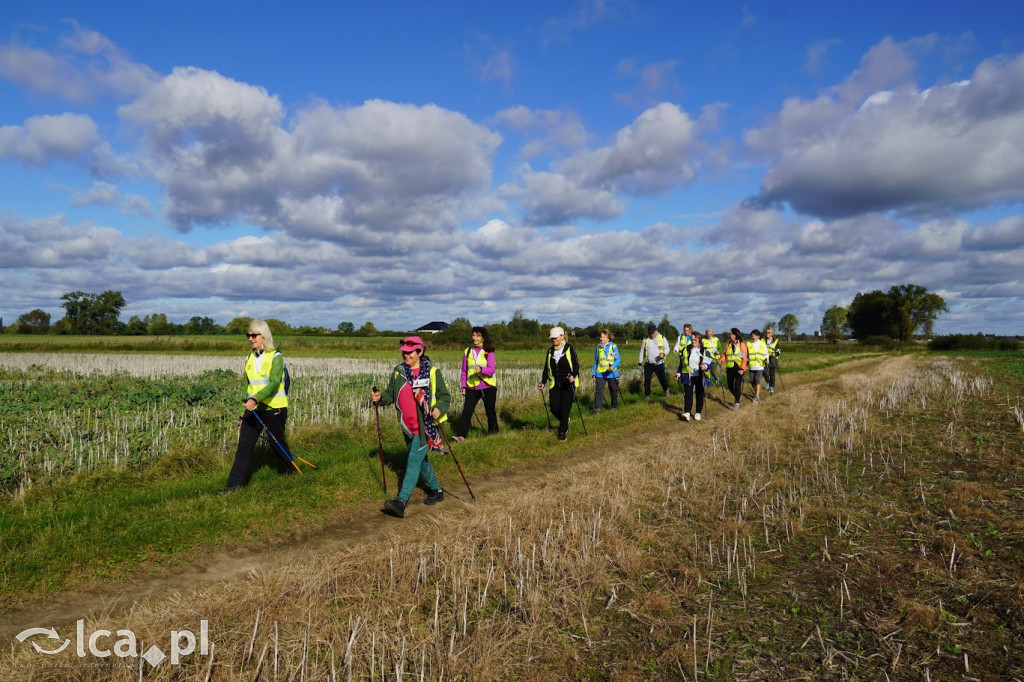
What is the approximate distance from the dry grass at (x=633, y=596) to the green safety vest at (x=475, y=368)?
391cm

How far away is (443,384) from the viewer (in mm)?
7676

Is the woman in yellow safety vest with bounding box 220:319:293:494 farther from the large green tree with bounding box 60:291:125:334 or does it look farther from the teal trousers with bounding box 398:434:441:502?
the large green tree with bounding box 60:291:125:334

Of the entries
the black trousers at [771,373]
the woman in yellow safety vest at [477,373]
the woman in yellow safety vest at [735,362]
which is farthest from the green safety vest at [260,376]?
the black trousers at [771,373]

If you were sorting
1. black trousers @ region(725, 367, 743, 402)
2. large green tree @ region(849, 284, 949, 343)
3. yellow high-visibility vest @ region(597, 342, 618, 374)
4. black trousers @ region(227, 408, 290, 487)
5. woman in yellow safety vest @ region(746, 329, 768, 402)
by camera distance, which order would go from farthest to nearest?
large green tree @ region(849, 284, 949, 343), woman in yellow safety vest @ region(746, 329, 768, 402), black trousers @ region(725, 367, 743, 402), yellow high-visibility vest @ region(597, 342, 618, 374), black trousers @ region(227, 408, 290, 487)

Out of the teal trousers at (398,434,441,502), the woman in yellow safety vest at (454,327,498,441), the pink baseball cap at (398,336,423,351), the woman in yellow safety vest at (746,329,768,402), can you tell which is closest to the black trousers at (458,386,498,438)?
the woman in yellow safety vest at (454,327,498,441)

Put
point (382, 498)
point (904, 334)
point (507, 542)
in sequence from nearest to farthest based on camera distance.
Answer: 1. point (507, 542)
2. point (382, 498)
3. point (904, 334)

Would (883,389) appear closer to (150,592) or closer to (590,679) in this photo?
(590,679)

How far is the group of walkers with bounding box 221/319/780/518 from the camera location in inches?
288

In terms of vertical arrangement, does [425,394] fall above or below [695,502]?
above

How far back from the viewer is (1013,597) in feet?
14.7

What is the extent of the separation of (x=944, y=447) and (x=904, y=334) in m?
119

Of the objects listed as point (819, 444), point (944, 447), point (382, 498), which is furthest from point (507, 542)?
point (944, 447)

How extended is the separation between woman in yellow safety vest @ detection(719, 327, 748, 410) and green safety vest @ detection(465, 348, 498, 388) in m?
8.25

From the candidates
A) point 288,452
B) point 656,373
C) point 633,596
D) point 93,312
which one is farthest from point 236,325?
point 633,596
